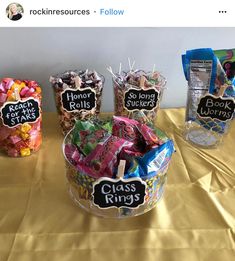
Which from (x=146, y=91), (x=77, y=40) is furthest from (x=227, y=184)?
→ (x=77, y=40)

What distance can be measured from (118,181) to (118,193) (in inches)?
1.4

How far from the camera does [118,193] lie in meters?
0.79

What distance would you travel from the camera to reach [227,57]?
1.09m

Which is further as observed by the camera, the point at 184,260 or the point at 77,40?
the point at 77,40

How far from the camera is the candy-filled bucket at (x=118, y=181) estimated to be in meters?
0.79

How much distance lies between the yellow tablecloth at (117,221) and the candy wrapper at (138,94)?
17 centimetres

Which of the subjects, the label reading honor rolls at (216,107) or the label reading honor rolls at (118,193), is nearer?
the label reading honor rolls at (118,193)

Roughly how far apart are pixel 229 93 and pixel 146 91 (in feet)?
0.81

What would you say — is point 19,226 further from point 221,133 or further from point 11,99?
point 221,133
